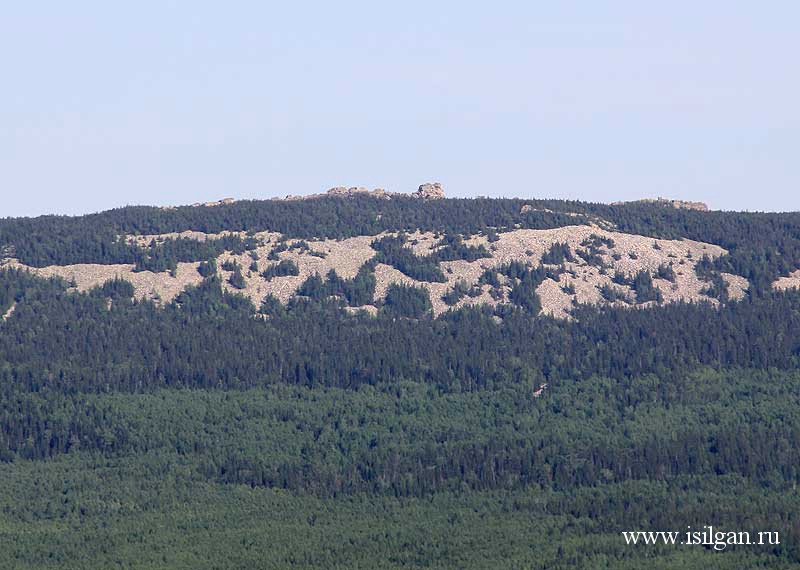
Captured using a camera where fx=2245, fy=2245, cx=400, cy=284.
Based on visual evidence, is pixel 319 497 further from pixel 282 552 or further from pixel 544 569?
pixel 544 569

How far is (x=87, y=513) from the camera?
19100cm

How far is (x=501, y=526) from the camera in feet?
601

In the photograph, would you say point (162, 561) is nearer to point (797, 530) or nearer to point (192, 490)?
point (192, 490)

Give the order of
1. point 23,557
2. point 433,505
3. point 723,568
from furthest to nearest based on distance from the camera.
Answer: point 433,505 → point 23,557 → point 723,568

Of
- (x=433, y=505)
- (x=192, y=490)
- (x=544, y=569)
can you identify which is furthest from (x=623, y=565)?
(x=192, y=490)

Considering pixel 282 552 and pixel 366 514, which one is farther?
pixel 366 514

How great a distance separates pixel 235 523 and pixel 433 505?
17.3 metres

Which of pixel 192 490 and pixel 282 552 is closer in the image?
pixel 282 552

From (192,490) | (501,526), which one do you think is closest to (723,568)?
(501,526)

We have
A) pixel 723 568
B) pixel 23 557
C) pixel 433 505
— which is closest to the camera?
pixel 723 568

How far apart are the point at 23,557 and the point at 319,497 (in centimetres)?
2841

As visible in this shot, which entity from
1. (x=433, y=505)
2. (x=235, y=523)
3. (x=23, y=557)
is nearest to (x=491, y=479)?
(x=433, y=505)

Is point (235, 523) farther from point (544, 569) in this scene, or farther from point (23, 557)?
point (544, 569)

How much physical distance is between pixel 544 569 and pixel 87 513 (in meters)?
43.1
